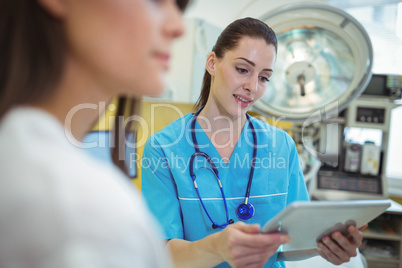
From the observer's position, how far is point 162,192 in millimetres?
865

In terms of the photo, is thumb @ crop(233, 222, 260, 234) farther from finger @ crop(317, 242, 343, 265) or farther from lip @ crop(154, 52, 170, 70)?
lip @ crop(154, 52, 170, 70)

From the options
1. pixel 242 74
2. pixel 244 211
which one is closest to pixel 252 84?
pixel 242 74

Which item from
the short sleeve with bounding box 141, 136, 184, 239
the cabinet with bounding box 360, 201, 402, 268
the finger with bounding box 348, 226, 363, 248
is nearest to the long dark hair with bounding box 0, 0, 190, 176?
the short sleeve with bounding box 141, 136, 184, 239

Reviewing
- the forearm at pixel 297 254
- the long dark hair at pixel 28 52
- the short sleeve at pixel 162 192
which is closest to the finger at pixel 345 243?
the forearm at pixel 297 254

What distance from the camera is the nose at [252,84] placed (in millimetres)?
874

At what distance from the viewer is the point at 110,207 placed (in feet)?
0.80

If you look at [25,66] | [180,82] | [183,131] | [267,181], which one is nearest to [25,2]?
[25,66]

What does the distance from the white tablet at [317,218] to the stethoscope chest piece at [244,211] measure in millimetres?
131

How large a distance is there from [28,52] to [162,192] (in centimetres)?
61

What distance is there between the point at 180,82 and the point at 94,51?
120 cm

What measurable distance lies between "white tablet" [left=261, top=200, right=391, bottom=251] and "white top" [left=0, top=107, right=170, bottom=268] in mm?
332

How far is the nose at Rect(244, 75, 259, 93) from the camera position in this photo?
0.87m

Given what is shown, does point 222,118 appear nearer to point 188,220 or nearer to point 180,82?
point 188,220

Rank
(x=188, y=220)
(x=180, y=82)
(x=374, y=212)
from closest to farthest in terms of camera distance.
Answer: (x=374, y=212), (x=188, y=220), (x=180, y=82)
